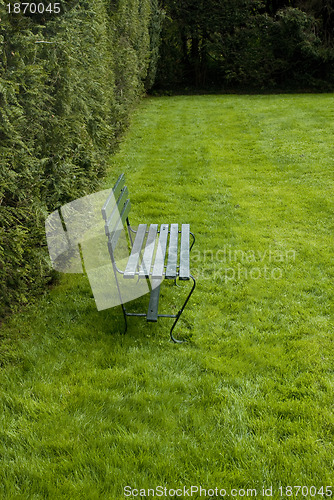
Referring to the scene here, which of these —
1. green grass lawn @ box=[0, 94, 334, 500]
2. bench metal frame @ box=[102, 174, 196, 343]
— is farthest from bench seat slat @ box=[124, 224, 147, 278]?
green grass lawn @ box=[0, 94, 334, 500]

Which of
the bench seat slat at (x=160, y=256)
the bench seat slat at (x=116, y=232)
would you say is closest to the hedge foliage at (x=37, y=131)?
the bench seat slat at (x=116, y=232)

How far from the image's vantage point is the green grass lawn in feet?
7.44

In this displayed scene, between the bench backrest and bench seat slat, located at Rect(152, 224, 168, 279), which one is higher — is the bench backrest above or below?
above

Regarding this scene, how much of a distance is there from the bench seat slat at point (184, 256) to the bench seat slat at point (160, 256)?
17 cm

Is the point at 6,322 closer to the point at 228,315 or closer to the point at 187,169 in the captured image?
the point at 228,315

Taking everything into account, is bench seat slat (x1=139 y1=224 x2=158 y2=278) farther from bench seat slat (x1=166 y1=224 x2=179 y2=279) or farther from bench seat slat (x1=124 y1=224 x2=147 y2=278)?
bench seat slat (x1=166 y1=224 x2=179 y2=279)

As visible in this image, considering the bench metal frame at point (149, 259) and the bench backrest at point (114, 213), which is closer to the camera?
the bench backrest at point (114, 213)

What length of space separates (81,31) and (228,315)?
12.5 ft

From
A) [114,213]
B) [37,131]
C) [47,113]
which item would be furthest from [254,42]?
[114,213]

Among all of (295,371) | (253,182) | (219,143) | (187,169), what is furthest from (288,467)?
(219,143)

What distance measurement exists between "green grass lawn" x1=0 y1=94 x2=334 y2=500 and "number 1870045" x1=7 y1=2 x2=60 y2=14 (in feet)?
8.73

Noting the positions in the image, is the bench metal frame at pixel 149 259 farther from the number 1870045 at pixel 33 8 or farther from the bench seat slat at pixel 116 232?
the number 1870045 at pixel 33 8

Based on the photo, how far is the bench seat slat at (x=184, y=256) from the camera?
3.20 metres

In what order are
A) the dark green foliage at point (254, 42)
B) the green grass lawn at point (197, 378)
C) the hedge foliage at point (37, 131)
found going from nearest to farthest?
the green grass lawn at point (197, 378) < the hedge foliage at point (37, 131) < the dark green foliage at point (254, 42)
